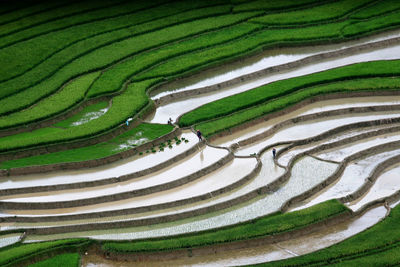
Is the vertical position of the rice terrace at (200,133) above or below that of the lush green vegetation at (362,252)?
above

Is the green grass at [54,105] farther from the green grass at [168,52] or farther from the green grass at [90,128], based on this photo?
the green grass at [90,128]

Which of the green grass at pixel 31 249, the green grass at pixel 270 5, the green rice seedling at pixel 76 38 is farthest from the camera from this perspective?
the green grass at pixel 270 5

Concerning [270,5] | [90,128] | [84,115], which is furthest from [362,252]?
[270,5]

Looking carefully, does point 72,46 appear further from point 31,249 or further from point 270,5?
point 31,249

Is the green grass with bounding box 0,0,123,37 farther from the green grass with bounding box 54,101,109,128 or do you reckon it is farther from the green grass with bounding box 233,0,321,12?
the green grass with bounding box 54,101,109,128

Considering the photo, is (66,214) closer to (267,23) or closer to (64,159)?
(64,159)

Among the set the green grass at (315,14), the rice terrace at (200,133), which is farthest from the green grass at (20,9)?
the green grass at (315,14)
